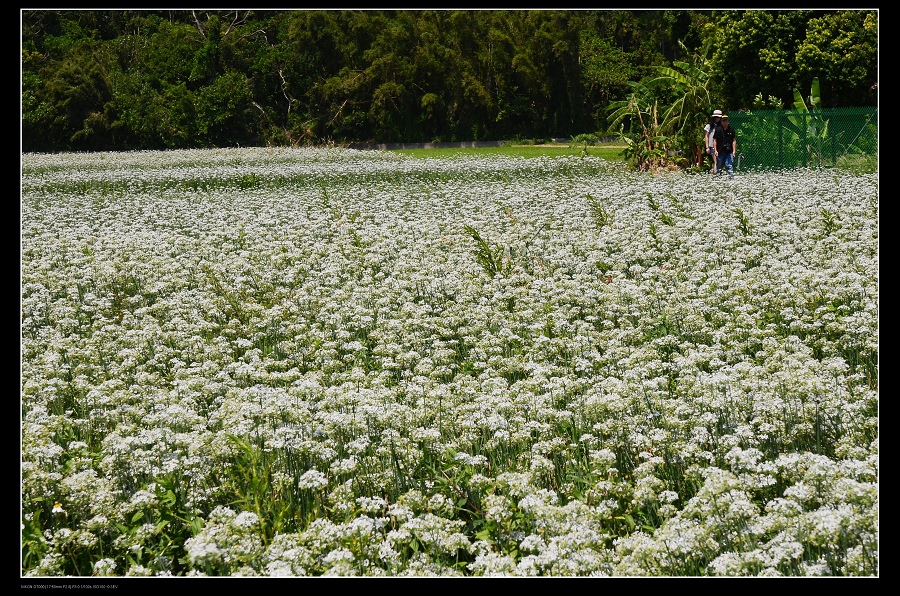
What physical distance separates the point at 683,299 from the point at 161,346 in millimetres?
4436

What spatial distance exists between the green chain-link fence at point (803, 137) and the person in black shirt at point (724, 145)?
94.1 inches

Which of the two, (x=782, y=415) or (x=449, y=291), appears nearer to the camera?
(x=782, y=415)

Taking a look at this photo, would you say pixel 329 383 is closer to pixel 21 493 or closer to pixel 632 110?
pixel 21 493

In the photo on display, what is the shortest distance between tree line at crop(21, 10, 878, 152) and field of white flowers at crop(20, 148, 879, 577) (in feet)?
148

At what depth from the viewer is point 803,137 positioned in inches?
802

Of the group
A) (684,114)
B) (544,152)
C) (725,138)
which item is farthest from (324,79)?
(725,138)

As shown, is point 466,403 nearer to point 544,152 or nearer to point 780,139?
point 780,139

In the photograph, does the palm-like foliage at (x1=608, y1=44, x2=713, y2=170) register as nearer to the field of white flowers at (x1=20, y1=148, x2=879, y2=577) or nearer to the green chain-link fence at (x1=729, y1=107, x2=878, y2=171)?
the green chain-link fence at (x1=729, y1=107, x2=878, y2=171)

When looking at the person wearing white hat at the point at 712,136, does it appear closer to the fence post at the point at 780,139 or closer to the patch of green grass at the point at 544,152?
the fence post at the point at 780,139

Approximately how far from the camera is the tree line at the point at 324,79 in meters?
54.2

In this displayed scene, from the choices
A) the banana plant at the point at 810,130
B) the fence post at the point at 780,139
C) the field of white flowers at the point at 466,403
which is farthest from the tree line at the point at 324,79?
the field of white flowers at the point at 466,403

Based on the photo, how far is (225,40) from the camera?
191 feet

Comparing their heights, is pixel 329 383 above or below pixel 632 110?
below
